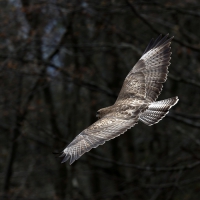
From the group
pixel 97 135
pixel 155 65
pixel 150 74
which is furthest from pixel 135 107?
pixel 155 65

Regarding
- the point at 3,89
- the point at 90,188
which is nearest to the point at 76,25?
the point at 3,89

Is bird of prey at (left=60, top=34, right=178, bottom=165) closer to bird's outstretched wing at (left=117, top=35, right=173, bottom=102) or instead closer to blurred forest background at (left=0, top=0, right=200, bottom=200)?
bird's outstretched wing at (left=117, top=35, right=173, bottom=102)

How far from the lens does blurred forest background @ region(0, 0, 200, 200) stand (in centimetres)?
1080

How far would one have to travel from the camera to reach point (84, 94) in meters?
15.4

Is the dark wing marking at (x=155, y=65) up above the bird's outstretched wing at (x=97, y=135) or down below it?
above

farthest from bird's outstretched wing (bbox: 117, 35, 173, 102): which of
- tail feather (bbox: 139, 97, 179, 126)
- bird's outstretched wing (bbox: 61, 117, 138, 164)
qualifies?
bird's outstretched wing (bbox: 61, 117, 138, 164)

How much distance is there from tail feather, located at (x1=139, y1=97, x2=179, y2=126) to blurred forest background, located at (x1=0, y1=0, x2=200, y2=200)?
113 inches

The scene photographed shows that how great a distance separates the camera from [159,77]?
23.5ft

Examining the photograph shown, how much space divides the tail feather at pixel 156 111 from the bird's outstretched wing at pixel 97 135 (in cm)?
41

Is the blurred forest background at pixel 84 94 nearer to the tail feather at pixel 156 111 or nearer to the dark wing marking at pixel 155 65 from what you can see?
the dark wing marking at pixel 155 65

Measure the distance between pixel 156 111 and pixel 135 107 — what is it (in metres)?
0.27

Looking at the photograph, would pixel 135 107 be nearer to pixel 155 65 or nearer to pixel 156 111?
pixel 156 111

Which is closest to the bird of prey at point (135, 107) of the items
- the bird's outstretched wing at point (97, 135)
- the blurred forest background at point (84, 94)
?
the bird's outstretched wing at point (97, 135)

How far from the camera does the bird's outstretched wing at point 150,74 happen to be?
6.91 meters
